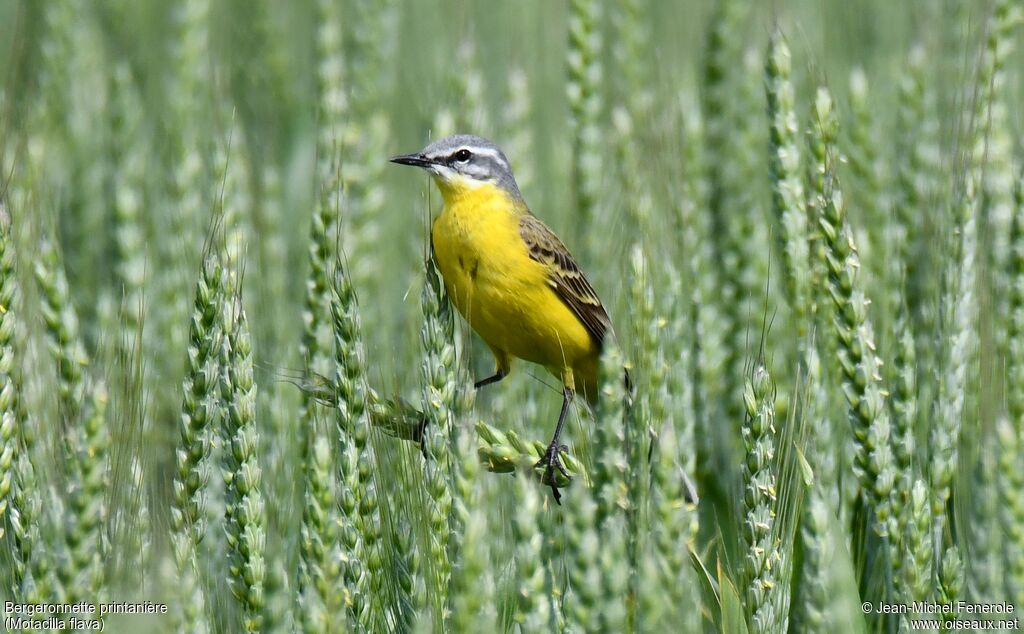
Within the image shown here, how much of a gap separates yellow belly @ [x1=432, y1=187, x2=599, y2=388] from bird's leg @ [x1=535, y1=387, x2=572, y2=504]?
121mm

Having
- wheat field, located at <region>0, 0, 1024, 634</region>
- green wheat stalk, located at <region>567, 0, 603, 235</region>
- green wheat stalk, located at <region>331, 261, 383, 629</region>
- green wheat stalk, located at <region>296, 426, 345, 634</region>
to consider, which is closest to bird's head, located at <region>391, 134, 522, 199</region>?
wheat field, located at <region>0, 0, 1024, 634</region>

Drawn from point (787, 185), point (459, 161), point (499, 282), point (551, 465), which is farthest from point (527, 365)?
point (787, 185)

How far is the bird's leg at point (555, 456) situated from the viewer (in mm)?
3377

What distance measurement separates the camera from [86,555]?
242 centimetres

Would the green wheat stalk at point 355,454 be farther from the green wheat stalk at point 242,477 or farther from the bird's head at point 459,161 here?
the bird's head at point 459,161

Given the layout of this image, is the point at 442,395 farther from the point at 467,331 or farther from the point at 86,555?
the point at 86,555

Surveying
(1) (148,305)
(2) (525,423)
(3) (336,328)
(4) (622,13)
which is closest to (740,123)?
(4) (622,13)

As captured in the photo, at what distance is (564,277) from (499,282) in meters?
0.45

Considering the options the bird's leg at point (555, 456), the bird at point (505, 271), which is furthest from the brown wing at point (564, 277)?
the bird's leg at point (555, 456)

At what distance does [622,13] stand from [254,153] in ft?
5.71

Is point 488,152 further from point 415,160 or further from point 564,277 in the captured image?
point 564,277

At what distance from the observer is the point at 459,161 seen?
4613 millimetres

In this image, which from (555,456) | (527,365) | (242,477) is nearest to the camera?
(242,477)

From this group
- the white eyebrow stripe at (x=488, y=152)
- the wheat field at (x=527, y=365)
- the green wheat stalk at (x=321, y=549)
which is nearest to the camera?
the green wheat stalk at (x=321, y=549)
